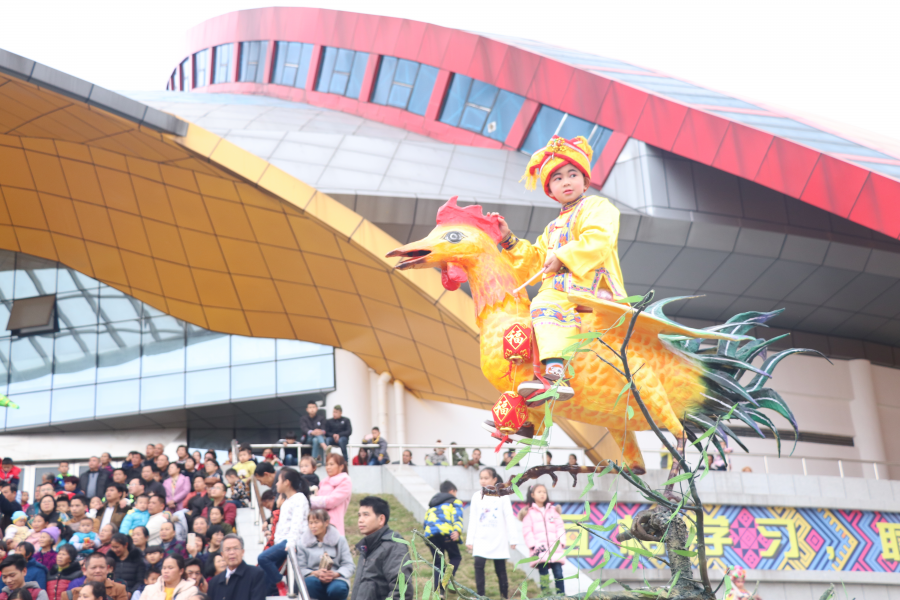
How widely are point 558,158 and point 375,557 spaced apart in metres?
3.15

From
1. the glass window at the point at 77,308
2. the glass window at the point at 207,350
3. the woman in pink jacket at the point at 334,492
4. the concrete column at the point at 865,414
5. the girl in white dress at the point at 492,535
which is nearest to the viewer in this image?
the woman in pink jacket at the point at 334,492

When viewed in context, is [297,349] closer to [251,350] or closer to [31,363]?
[251,350]

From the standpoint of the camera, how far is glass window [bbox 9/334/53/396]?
23578 millimetres

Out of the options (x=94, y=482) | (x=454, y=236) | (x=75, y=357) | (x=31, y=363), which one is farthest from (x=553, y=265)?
(x=31, y=363)

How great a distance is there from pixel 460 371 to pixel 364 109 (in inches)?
478

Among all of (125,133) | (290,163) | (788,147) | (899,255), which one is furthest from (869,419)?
(125,133)

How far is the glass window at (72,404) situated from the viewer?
75.9ft

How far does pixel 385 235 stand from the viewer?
58.2ft

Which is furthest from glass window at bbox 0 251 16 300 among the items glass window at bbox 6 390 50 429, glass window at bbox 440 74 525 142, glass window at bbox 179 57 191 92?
glass window at bbox 179 57 191 92

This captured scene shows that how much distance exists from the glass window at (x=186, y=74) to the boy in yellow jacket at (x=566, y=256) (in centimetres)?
4346

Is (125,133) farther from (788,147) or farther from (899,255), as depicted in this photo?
(899,255)

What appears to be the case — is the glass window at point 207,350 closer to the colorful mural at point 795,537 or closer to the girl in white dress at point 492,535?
the colorful mural at point 795,537

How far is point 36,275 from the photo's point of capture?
956 inches

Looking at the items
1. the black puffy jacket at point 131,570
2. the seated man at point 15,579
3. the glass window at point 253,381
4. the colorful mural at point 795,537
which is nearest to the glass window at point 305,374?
the glass window at point 253,381
